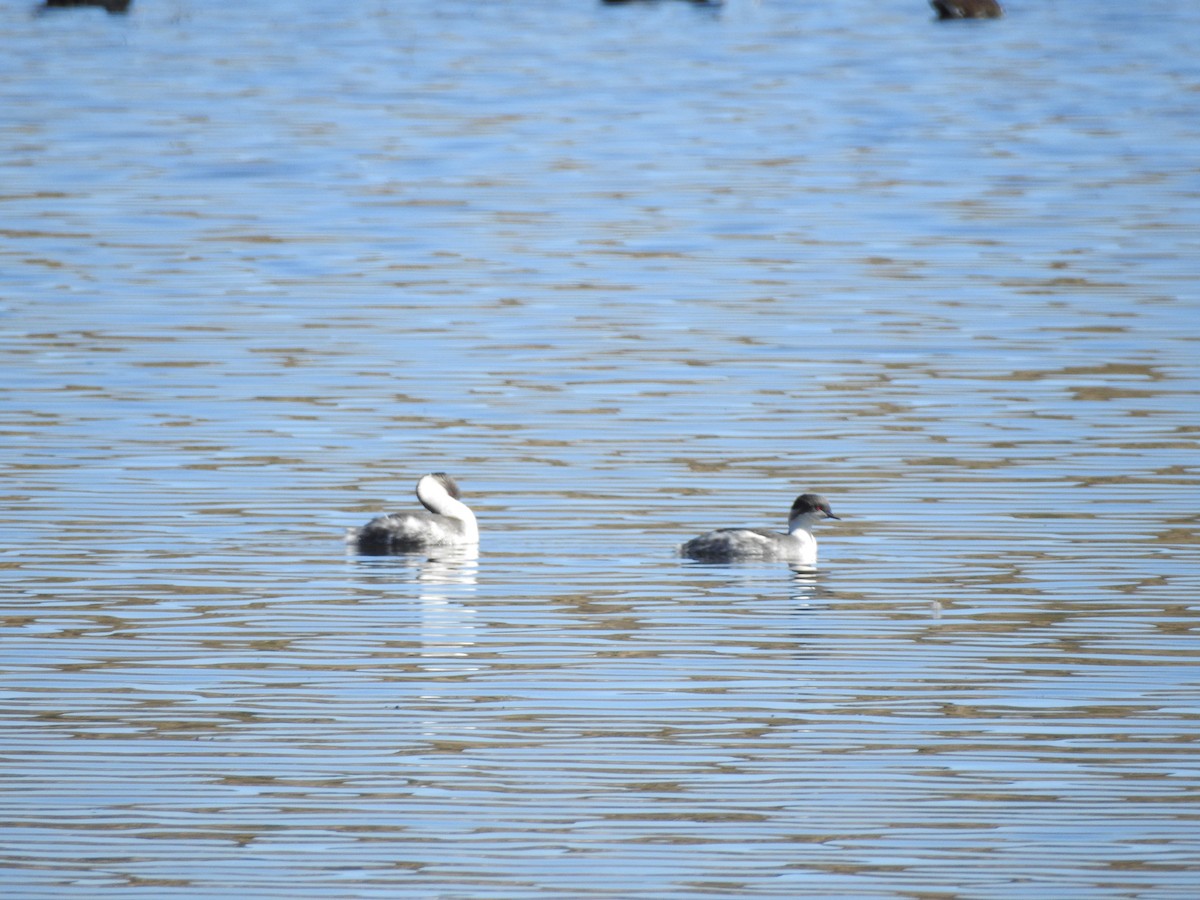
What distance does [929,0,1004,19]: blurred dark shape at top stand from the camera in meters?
67.9

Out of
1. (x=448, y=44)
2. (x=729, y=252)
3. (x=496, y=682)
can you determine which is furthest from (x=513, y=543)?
(x=448, y=44)

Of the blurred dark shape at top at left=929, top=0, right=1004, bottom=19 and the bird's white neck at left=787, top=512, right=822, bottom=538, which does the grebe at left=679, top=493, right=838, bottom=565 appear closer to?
the bird's white neck at left=787, top=512, right=822, bottom=538

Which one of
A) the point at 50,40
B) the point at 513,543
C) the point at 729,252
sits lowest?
the point at 50,40

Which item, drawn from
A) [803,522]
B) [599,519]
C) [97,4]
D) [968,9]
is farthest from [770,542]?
[97,4]

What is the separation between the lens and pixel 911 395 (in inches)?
790

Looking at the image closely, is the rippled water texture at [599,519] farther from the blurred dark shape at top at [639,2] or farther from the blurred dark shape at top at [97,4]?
the blurred dark shape at top at [639,2]

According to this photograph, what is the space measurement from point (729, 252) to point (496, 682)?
689 inches

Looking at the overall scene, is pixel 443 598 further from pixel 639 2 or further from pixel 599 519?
pixel 639 2

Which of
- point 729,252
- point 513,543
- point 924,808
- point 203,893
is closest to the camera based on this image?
point 203,893

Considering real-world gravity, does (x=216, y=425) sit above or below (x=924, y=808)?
below

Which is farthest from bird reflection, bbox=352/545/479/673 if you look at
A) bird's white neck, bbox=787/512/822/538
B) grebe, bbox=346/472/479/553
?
bird's white neck, bbox=787/512/822/538

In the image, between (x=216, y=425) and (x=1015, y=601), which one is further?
(x=216, y=425)

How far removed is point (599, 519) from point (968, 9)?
54.9 metres

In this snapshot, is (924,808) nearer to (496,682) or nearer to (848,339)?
(496,682)
